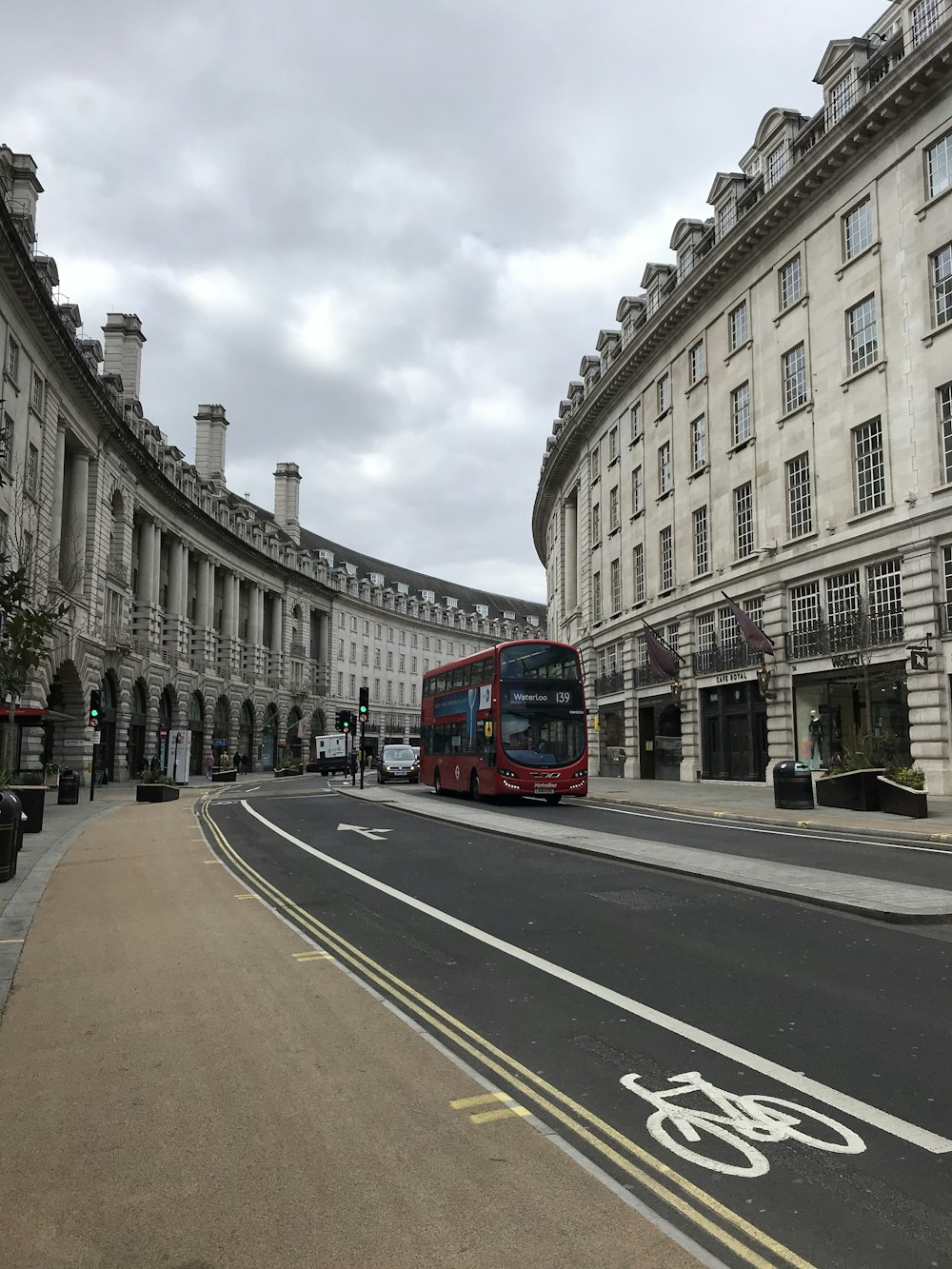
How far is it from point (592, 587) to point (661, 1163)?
46.7 metres

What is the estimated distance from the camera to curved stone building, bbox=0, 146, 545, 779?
35312 millimetres

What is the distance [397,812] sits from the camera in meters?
23.4

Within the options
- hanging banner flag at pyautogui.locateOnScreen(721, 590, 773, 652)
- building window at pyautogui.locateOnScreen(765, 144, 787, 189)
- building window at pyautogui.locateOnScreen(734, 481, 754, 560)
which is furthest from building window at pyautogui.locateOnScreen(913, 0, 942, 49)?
hanging banner flag at pyautogui.locateOnScreen(721, 590, 773, 652)

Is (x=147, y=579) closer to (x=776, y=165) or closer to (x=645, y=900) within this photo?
(x=776, y=165)

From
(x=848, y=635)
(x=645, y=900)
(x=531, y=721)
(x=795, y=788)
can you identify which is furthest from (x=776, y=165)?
(x=645, y=900)

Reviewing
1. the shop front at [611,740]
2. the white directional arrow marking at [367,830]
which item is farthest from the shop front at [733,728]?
the white directional arrow marking at [367,830]

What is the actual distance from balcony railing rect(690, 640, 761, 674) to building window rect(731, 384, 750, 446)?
7234 mm

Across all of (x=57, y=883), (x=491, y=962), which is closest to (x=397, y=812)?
(x=57, y=883)

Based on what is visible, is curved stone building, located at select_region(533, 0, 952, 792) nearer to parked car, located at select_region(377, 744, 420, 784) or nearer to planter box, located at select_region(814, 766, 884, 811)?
planter box, located at select_region(814, 766, 884, 811)

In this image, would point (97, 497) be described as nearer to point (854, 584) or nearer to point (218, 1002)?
point (854, 584)

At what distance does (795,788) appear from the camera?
21609 millimetres

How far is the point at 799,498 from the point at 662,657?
29.8 feet

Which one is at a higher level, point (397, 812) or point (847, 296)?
point (847, 296)

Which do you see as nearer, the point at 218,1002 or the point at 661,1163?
the point at 661,1163
